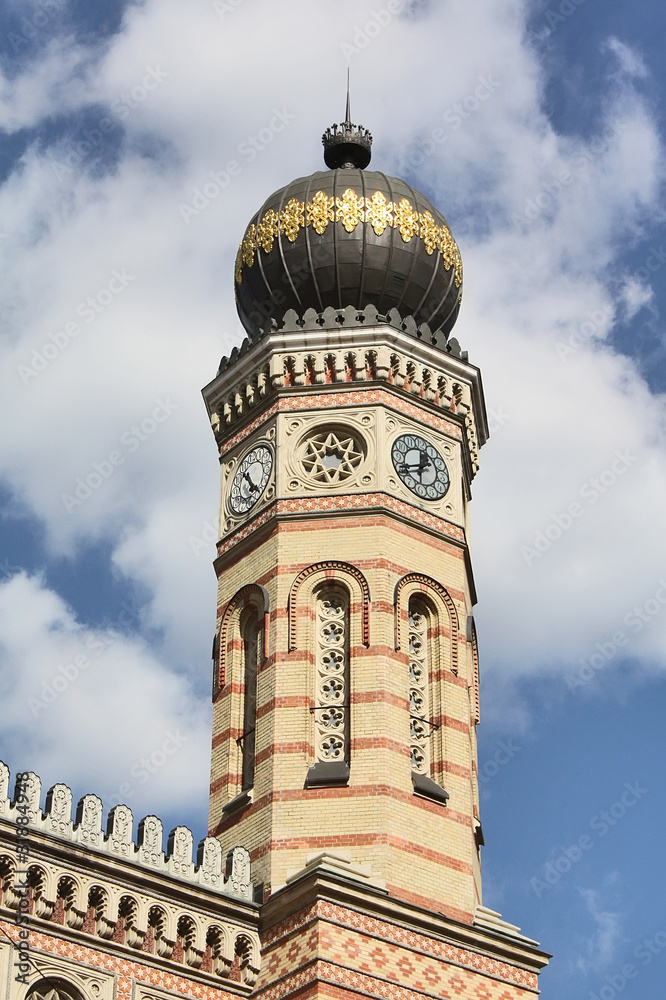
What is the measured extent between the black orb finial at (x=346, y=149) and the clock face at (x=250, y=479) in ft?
23.0

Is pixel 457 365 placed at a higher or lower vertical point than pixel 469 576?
higher

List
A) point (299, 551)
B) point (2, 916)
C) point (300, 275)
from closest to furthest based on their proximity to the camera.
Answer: point (2, 916) < point (299, 551) < point (300, 275)

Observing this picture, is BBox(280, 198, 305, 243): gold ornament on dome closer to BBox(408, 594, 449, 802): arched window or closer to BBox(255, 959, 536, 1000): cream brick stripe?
BBox(408, 594, 449, 802): arched window

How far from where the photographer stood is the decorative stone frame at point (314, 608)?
27.3 metres

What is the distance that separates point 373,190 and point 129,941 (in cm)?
1479

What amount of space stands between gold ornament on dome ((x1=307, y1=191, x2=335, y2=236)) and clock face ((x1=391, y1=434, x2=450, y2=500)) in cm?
439

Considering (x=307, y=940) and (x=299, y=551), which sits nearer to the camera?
(x=307, y=940)

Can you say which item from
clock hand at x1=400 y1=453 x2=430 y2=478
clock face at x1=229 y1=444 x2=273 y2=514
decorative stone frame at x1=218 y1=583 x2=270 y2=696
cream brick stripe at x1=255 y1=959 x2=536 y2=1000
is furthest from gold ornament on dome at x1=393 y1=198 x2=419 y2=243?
cream brick stripe at x1=255 y1=959 x2=536 y2=1000

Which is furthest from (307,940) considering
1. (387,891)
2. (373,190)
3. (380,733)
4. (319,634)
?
(373,190)

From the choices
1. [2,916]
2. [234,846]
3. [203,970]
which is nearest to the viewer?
[2,916]

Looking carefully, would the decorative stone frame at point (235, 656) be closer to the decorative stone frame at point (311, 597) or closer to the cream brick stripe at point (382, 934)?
the decorative stone frame at point (311, 597)

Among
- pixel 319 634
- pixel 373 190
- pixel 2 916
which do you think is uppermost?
pixel 373 190

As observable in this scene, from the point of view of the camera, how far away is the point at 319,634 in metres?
27.8

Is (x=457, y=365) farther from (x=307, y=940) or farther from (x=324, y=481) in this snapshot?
(x=307, y=940)
